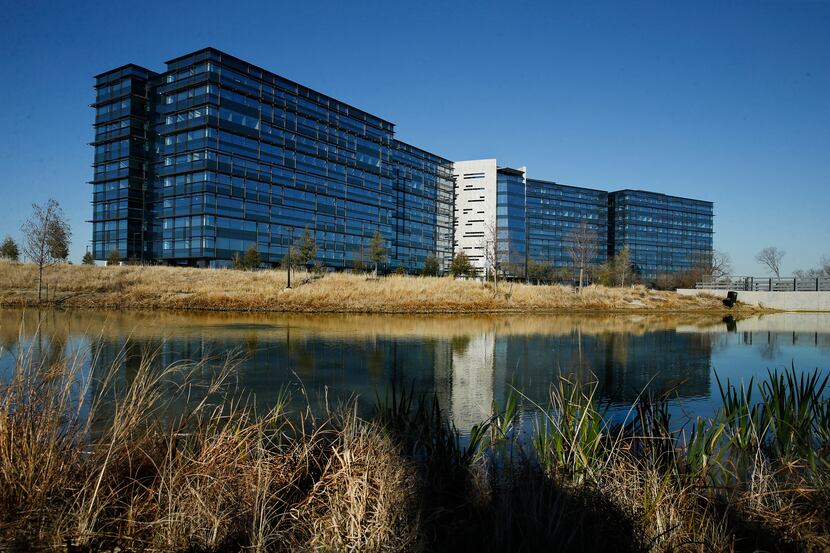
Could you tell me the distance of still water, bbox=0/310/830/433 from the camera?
28.2ft

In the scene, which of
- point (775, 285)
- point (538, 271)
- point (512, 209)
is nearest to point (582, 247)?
point (775, 285)

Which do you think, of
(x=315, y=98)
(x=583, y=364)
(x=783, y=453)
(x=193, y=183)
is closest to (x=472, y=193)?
(x=315, y=98)

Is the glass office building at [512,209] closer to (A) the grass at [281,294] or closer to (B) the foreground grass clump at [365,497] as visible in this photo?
(A) the grass at [281,294]

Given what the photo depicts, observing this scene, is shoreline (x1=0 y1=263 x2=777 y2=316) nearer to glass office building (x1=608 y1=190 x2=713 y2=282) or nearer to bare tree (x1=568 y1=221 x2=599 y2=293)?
bare tree (x1=568 y1=221 x2=599 y2=293)

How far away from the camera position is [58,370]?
4.25 m

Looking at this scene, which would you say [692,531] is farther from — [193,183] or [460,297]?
[193,183]

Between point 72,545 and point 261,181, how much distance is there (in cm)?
6574

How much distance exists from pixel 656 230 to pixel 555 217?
2831 cm

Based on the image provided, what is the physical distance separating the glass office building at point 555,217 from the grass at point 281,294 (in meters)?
Result: 59.5

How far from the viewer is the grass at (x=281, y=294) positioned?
32.0 meters

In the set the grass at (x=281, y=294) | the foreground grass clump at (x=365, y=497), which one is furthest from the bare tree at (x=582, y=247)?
the foreground grass clump at (x=365, y=497)

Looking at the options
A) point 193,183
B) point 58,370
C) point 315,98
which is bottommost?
point 58,370

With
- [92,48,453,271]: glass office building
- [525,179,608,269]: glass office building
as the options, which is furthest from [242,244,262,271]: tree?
[525,179,608,269]: glass office building

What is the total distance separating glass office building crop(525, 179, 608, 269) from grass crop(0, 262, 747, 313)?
2344 inches
